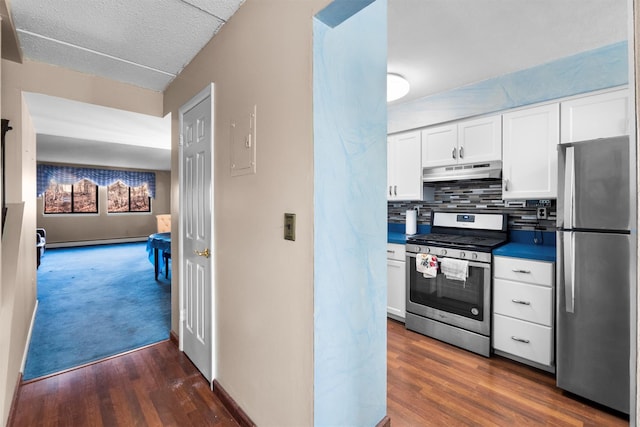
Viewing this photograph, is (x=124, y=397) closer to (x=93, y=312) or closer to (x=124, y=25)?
(x=93, y=312)

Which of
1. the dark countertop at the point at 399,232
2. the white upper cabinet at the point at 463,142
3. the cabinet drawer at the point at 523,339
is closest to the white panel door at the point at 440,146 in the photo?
the white upper cabinet at the point at 463,142

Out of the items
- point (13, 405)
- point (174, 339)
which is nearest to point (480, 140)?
point (174, 339)

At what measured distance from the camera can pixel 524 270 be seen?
2.38 m

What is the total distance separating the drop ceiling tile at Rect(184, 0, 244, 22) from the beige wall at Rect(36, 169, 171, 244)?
909 cm

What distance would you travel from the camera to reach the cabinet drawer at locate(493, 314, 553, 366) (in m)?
2.29

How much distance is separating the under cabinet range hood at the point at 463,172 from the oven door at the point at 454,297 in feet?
2.72

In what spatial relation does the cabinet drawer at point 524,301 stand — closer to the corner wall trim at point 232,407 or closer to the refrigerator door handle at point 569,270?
the refrigerator door handle at point 569,270

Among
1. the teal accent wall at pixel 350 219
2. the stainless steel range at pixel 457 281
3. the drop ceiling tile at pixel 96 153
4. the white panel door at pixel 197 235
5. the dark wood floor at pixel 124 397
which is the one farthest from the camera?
the drop ceiling tile at pixel 96 153

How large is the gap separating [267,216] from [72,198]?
9.65 metres

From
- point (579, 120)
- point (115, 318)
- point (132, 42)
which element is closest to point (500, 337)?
point (579, 120)

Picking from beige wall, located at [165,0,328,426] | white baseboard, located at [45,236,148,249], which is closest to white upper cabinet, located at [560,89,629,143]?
beige wall, located at [165,0,328,426]

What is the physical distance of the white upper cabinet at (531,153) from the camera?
248cm

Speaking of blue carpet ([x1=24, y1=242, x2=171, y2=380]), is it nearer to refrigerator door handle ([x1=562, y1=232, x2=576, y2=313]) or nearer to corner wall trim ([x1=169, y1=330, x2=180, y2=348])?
corner wall trim ([x1=169, y1=330, x2=180, y2=348])

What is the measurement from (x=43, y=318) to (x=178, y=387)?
2413mm
